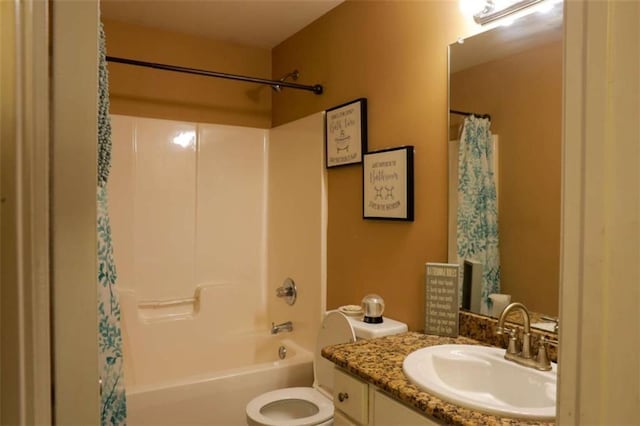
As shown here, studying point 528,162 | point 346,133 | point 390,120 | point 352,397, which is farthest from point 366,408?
point 346,133

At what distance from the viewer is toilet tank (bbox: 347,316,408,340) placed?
185 cm

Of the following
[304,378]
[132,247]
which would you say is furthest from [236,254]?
[304,378]

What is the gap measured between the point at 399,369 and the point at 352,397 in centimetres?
21

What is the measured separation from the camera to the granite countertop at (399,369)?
1.05 meters

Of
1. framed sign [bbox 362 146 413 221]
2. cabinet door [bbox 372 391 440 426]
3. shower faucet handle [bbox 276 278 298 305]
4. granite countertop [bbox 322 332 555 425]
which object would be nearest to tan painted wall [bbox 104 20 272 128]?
shower faucet handle [bbox 276 278 298 305]

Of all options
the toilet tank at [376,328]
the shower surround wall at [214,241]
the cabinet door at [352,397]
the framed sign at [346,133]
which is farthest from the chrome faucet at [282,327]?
the cabinet door at [352,397]

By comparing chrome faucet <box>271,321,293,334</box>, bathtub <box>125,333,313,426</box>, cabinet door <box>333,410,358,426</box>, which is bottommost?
bathtub <box>125,333,313,426</box>

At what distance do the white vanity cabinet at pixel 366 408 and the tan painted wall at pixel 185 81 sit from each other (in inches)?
85.2

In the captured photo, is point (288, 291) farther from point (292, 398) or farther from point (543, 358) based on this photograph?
point (543, 358)

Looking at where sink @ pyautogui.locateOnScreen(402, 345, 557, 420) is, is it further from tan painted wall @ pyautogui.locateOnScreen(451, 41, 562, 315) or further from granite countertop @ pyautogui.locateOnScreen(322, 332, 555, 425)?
tan painted wall @ pyautogui.locateOnScreen(451, 41, 562, 315)

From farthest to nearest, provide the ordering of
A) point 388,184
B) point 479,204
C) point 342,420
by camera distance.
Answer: point 388,184 → point 479,204 → point 342,420

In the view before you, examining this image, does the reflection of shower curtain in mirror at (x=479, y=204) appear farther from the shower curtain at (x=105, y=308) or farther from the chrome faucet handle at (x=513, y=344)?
the shower curtain at (x=105, y=308)

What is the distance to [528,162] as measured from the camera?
1.53m

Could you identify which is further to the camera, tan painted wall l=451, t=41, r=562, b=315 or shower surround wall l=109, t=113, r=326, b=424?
shower surround wall l=109, t=113, r=326, b=424
